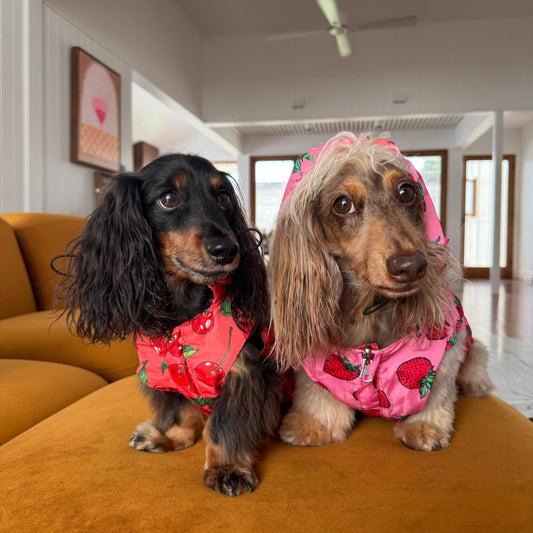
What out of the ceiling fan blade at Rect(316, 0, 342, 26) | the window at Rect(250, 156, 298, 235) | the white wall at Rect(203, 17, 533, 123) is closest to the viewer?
the ceiling fan blade at Rect(316, 0, 342, 26)

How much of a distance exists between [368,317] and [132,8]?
18.9ft

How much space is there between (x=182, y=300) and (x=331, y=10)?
470 centimetres

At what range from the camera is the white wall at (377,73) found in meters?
7.78

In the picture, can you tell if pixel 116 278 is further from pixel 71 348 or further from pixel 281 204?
pixel 71 348

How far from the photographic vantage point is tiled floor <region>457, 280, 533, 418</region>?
2156 mm

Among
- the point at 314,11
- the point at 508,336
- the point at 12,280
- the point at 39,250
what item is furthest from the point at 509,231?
the point at 12,280

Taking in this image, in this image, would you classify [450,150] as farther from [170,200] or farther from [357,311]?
[170,200]

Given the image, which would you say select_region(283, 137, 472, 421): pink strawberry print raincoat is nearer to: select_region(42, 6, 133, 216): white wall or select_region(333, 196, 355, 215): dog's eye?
select_region(333, 196, 355, 215): dog's eye

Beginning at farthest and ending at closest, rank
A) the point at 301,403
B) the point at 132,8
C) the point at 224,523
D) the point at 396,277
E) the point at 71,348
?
the point at 132,8
the point at 71,348
the point at 301,403
the point at 396,277
the point at 224,523

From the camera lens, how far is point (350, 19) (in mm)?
7488

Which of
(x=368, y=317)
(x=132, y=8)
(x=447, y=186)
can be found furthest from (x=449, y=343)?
(x=447, y=186)

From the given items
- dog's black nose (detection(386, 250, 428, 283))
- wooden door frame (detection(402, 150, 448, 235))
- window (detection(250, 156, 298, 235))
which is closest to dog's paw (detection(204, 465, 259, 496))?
dog's black nose (detection(386, 250, 428, 283))

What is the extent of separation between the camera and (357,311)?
1.25m

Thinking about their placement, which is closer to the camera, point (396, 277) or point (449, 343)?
point (396, 277)
